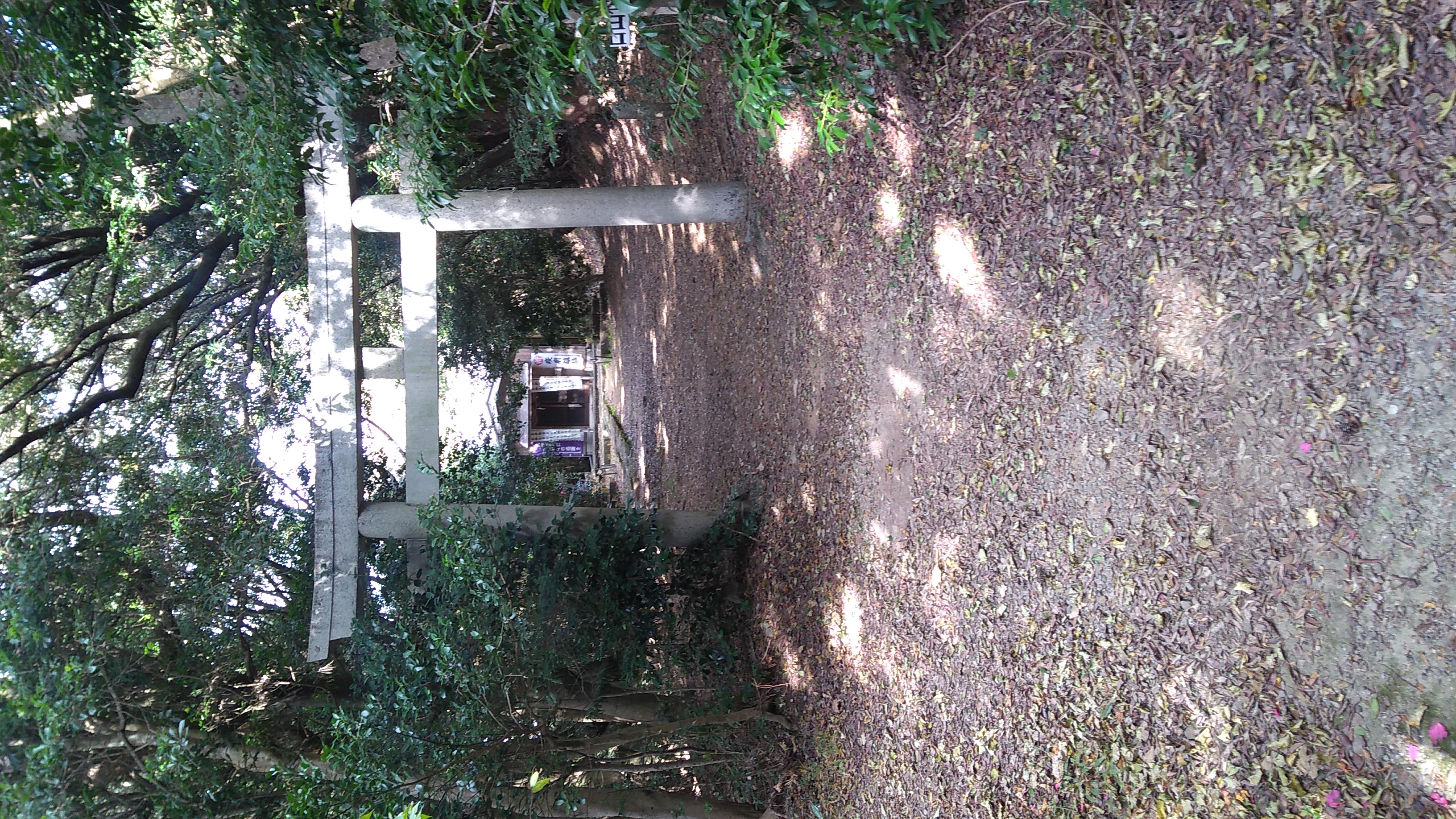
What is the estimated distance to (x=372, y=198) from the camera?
24.9 ft

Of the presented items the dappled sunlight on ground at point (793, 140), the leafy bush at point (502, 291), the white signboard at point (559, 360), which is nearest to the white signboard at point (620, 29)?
the dappled sunlight on ground at point (793, 140)

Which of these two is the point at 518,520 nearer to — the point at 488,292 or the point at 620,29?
the point at 620,29

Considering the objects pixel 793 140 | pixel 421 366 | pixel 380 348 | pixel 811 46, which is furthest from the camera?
pixel 380 348

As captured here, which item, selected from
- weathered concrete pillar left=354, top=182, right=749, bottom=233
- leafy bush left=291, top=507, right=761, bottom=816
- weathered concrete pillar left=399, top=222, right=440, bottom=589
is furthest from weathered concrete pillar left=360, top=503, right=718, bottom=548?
weathered concrete pillar left=354, top=182, right=749, bottom=233

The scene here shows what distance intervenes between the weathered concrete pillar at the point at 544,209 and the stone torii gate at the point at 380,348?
0.01 meters

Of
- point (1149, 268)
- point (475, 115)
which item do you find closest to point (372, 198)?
point (475, 115)

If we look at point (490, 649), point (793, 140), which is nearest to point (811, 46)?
point (793, 140)

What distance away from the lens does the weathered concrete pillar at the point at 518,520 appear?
7.78 meters

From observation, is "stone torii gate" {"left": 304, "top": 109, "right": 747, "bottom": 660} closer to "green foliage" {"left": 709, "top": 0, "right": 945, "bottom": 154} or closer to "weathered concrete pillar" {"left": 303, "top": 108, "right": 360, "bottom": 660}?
"weathered concrete pillar" {"left": 303, "top": 108, "right": 360, "bottom": 660}

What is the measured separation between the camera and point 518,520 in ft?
25.1

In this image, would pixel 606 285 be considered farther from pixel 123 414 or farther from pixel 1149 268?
pixel 1149 268

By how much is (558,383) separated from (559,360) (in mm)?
885

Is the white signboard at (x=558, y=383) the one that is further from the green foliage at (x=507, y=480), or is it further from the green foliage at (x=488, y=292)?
the green foliage at (x=507, y=480)

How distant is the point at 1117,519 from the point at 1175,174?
1.73 metres
